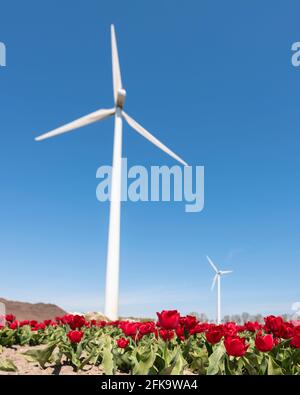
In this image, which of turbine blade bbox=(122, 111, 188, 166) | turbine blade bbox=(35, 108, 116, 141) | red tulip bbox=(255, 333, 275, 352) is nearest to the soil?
red tulip bbox=(255, 333, 275, 352)

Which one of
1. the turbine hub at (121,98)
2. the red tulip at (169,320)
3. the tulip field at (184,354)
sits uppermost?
the turbine hub at (121,98)

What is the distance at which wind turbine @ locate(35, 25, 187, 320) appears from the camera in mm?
30953

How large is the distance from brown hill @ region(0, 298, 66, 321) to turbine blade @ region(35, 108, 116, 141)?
28.2m

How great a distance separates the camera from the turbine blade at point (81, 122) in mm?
34438

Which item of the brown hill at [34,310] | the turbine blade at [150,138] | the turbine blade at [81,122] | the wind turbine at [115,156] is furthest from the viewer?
the brown hill at [34,310]

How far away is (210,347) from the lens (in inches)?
262

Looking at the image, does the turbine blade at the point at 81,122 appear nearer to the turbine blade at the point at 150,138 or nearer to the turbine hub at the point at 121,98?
the turbine hub at the point at 121,98

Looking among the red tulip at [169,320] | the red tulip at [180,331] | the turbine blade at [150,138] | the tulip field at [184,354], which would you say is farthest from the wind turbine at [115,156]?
the red tulip at [169,320]

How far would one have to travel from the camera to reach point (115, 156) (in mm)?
34594

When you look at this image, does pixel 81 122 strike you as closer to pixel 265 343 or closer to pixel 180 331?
pixel 180 331

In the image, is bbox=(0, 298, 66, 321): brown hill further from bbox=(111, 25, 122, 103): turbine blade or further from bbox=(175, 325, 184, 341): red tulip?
bbox=(175, 325, 184, 341): red tulip
